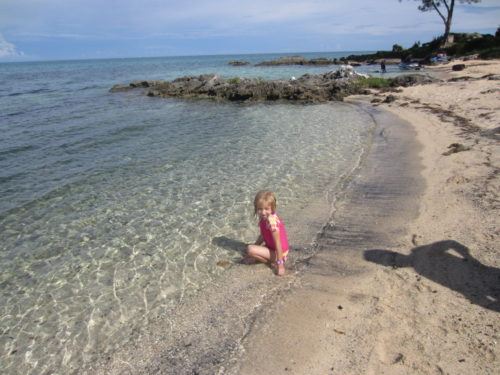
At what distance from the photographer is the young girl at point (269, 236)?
658 centimetres

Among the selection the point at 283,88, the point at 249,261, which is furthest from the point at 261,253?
the point at 283,88

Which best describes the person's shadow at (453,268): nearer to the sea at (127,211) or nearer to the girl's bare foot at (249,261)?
the sea at (127,211)

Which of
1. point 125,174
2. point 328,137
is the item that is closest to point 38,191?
point 125,174

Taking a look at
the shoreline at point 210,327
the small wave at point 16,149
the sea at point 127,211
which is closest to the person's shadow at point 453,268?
the shoreline at point 210,327

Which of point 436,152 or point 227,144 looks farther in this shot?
point 227,144

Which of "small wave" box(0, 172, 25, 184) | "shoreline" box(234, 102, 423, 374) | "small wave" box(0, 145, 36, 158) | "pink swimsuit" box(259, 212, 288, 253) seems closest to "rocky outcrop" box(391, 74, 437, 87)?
"shoreline" box(234, 102, 423, 374)

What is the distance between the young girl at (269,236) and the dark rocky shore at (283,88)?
2258 cm

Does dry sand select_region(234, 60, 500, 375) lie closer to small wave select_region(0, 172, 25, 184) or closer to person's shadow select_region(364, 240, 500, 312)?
person's shadow select_region(364, 240, 500, 312)

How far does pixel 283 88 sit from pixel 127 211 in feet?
75.3

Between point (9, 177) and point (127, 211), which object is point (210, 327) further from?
point (9, 177)

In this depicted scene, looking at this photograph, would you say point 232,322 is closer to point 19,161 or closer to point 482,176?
point 482,176

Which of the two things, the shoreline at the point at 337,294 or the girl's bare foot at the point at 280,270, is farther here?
the girl's bare foot at the point at 280,270

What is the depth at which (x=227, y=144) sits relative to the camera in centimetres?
1623

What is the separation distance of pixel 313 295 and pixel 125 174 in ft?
28.9
